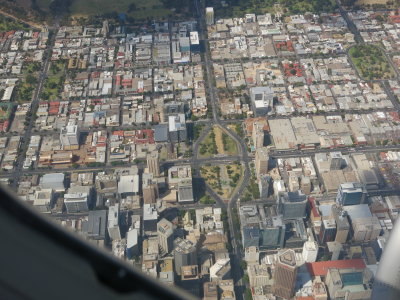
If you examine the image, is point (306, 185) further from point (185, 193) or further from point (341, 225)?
point (185, 193)

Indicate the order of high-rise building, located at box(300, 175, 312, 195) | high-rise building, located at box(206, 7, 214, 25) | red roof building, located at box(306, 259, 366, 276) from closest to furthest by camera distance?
1. red roof building, located at box(306, 259, 366, 276)
2. high-rise building, located at box(300, 175, 312, 195)
3. high-rise building, located at box(206, 7, 214, 25)

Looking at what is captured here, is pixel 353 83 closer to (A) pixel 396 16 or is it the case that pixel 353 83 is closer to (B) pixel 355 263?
(A) pixel 396 16

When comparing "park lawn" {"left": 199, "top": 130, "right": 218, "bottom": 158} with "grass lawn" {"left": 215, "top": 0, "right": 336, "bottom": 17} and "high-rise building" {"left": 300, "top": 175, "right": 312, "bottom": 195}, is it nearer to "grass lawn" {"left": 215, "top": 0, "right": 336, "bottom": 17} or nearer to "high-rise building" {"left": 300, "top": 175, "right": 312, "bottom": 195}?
"high-rise building" {"left": 300, "top": 175, "right": 312, "bottom": 195}

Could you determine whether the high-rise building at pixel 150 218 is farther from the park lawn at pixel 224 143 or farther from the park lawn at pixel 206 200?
the park lawn at pixel 224 143

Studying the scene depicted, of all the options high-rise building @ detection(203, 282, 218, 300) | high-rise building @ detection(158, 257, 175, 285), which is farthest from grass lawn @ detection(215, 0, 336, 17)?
high-rise building @ detection(203, 282, 218, 300)

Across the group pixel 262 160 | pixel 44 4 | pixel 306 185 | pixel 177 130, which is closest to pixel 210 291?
pixel 262 160
